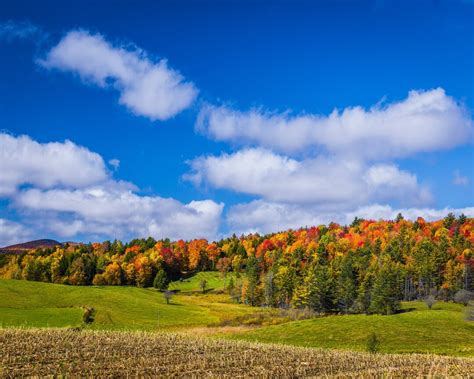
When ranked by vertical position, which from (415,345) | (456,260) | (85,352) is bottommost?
(415,345)

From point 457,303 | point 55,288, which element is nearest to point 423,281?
point 457,303

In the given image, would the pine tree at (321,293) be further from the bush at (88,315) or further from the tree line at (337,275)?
the bush at (88,315)

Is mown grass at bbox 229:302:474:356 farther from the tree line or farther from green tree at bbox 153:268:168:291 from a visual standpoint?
green tree at bbox 153:268:168:291

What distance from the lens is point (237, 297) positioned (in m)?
177

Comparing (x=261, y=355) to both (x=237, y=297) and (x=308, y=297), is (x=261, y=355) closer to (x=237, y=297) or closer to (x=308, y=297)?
(x=308, y=297)

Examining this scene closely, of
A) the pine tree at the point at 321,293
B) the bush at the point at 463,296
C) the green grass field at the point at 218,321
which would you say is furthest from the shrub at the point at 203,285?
the bush at the point at 463,296

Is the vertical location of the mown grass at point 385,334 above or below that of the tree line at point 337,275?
below

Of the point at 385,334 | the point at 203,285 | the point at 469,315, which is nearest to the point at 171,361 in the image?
the point at 385,334

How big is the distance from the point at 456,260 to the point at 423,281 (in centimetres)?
1455

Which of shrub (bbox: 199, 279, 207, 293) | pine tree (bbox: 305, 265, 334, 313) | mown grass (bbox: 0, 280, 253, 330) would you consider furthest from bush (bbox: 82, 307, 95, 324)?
shrub (bbox: 199, 279, 207, 293)

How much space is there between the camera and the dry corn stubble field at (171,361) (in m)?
30.9

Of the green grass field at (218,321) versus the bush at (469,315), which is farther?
the bush at (469,315)

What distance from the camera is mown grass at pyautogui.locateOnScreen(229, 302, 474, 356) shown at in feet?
234

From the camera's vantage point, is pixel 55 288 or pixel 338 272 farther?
pixel 338 272
